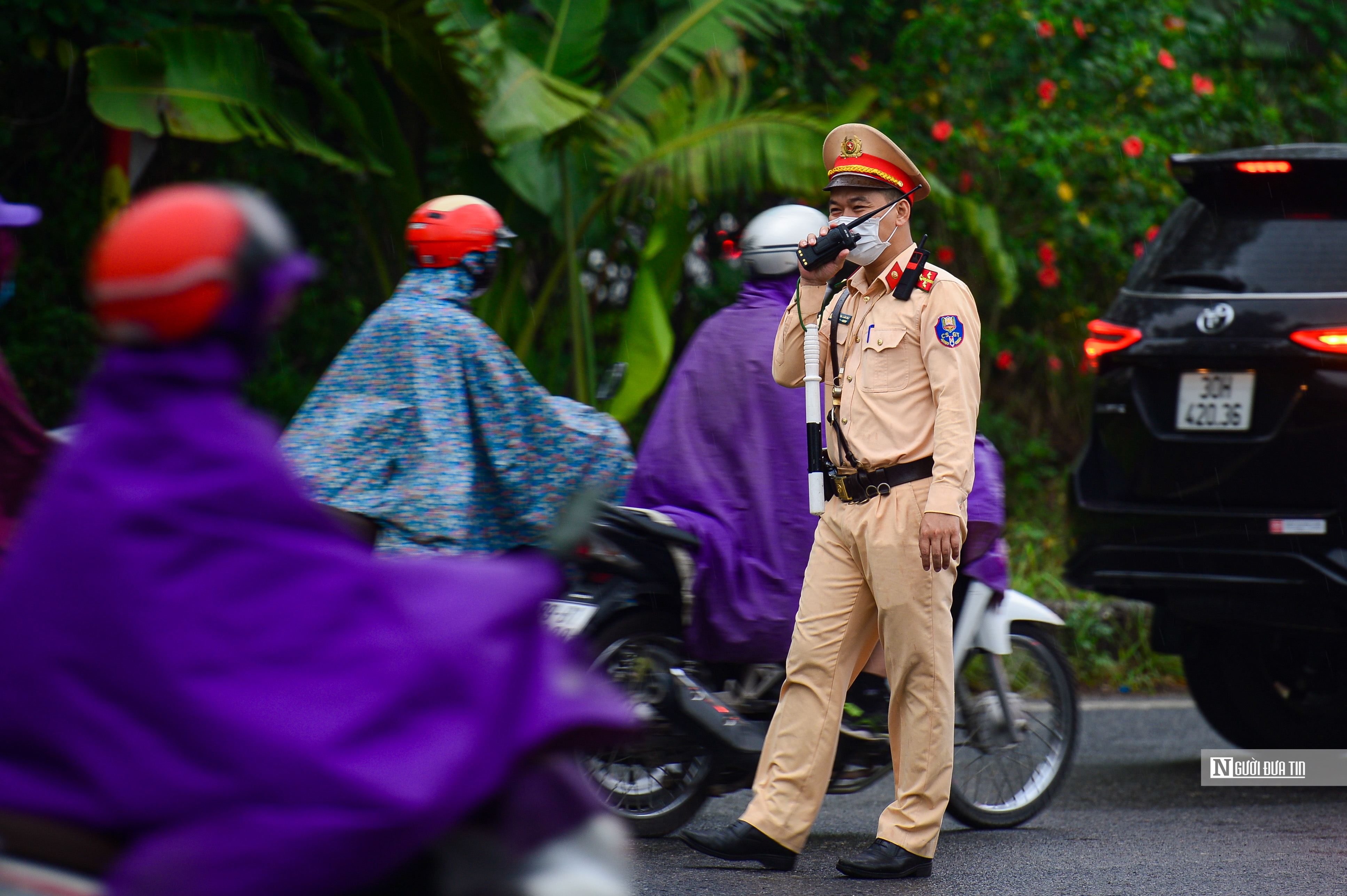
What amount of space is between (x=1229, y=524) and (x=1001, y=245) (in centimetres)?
460

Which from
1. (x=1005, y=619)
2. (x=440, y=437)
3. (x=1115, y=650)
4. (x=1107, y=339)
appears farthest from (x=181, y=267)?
(x=1115, y=650)

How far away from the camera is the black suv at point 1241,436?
209 inches

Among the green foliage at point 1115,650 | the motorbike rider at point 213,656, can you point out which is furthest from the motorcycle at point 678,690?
the green foliage at point 1115,650

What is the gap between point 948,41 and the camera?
32.6 ft

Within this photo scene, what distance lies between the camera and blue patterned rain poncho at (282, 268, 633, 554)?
13.7ft

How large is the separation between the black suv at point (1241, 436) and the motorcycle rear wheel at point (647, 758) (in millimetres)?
1780

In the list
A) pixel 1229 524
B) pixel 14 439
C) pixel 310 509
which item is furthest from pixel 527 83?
pixel 310 509

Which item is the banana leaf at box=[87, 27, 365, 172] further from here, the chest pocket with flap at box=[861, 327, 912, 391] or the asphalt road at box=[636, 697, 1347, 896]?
the chest pocket with flap at box=[861, 327, 912, 391]

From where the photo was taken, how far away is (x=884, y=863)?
4.45 metres

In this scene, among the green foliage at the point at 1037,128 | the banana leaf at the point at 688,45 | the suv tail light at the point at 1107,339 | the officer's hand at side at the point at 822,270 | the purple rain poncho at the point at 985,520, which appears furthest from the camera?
the green foliage at the point at 1037,128

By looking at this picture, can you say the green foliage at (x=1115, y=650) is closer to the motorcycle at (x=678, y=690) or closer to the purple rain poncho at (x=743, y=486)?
the motorcycle at (x=678, y=690)

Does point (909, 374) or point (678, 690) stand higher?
point (909, 374)

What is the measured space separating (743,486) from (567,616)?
0.70m

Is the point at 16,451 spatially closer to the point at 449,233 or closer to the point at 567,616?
the point at 449,233
